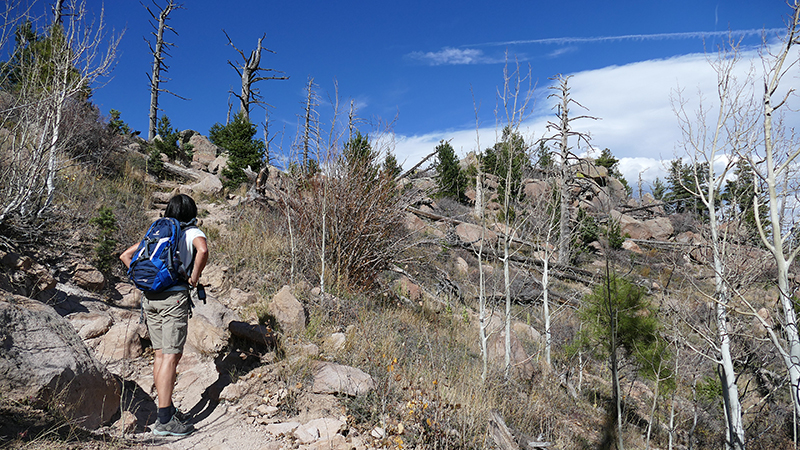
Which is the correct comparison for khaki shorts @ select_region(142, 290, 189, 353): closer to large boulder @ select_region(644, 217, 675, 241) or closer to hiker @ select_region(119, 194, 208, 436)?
hiker @ select_region(119, 194, 208, 436)

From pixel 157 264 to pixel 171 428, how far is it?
124 cm

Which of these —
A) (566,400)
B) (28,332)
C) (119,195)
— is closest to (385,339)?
(28,332)

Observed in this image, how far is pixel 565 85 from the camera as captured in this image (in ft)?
57.3

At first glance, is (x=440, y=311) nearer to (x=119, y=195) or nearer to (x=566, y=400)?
(x=566, y=400)

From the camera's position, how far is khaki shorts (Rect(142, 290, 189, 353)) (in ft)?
10.4

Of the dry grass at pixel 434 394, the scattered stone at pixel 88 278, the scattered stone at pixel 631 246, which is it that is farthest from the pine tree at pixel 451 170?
the scattered stone at pixel 88 278

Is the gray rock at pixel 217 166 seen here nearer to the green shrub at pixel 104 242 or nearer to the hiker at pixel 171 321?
the green shrub at pixel 104 242

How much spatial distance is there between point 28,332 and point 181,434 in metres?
1.28

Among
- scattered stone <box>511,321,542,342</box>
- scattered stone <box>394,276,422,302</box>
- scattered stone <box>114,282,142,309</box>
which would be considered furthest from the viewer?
scattered stone <box>511,321,542,342</box>

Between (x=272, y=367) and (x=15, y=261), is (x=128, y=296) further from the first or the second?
(x=272, y=367)

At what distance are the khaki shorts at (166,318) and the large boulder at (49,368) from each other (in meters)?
0.47

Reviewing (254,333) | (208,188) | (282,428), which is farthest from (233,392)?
(208,188)

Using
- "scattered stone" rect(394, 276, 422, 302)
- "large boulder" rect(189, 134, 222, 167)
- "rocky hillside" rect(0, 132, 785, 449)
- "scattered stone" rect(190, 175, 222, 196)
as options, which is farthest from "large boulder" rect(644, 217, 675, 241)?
"large boulder" rect(189, 134, 222, 167)

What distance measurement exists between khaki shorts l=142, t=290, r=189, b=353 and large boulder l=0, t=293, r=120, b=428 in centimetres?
47
